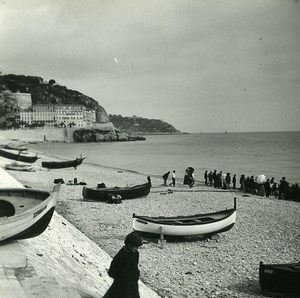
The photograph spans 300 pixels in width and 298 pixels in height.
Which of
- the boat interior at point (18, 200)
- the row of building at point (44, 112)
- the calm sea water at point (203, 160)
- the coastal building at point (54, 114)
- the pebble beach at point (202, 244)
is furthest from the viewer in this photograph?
the coastal building at point (54, 114)

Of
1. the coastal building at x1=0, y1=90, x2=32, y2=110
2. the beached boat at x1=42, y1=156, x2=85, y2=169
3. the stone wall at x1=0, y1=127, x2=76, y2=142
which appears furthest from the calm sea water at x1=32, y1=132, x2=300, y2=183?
the coastal building at x1=0, y1=90, x2=32, y2=110

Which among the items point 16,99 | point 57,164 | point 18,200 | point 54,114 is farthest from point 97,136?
point 18,200

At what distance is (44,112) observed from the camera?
576ft

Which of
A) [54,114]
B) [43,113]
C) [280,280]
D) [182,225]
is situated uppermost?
[43,113]

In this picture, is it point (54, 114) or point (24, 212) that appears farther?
point (54, 114)

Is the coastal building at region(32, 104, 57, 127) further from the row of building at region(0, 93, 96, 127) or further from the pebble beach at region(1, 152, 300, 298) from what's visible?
the pebble beach at region(1, 152, 300, 298)

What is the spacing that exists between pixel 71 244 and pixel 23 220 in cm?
282

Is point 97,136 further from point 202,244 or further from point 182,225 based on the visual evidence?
point 182,225

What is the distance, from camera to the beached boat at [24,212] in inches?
287

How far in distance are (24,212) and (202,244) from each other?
6245mm

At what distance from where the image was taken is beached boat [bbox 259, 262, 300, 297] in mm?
8164

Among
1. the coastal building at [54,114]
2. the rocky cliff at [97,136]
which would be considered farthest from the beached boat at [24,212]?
the coastal building at [54,114]

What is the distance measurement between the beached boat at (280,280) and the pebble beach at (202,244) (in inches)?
14.3

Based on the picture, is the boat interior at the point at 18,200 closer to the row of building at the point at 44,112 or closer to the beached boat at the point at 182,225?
the beached boat at the point at 182,225
